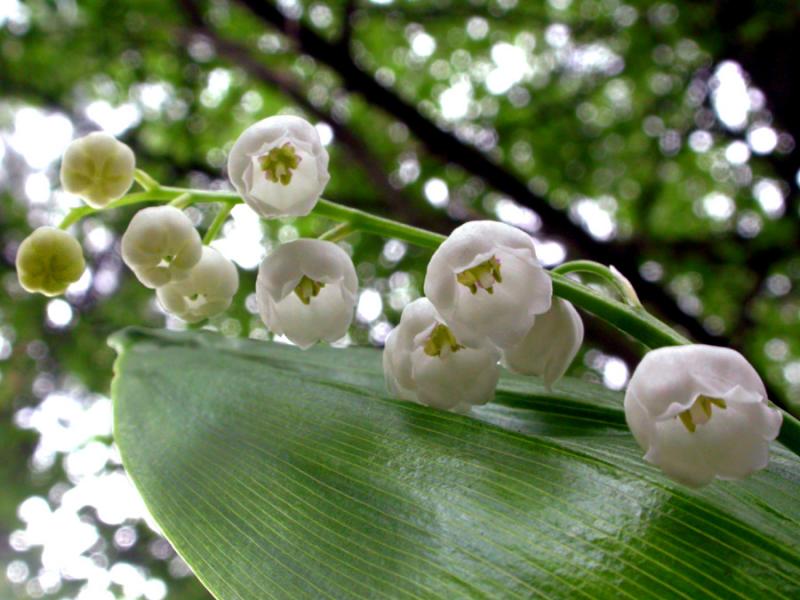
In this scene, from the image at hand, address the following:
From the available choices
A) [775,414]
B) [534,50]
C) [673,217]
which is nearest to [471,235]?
[775,414]

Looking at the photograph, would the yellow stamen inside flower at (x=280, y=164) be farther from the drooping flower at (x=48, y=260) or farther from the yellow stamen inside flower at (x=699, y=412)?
the yellow stamen inside flower at (x=699, y=412)

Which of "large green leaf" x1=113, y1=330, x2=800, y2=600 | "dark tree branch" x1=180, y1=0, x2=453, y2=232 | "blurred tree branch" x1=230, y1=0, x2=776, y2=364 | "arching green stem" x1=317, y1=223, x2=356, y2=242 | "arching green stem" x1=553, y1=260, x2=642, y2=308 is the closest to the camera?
"large green leaf" x1=113, y1=330, x2=800, y2=600

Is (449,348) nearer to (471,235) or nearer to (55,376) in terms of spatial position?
(471,235)

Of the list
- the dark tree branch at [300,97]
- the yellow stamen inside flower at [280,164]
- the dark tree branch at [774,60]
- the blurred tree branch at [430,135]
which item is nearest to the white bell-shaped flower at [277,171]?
the yellow stamen inside flower at [280,164]

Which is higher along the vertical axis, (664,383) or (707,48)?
(707,48)

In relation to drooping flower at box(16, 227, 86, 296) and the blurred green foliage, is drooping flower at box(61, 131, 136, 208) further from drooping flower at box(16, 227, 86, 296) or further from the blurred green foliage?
the blurred green foliage

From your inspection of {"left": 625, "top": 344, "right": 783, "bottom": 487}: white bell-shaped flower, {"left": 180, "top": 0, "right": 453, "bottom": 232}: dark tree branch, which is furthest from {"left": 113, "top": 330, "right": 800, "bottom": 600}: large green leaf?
{"left": 180, "top": 0, "right": 453, "bottom": 232}: dark tree branch
